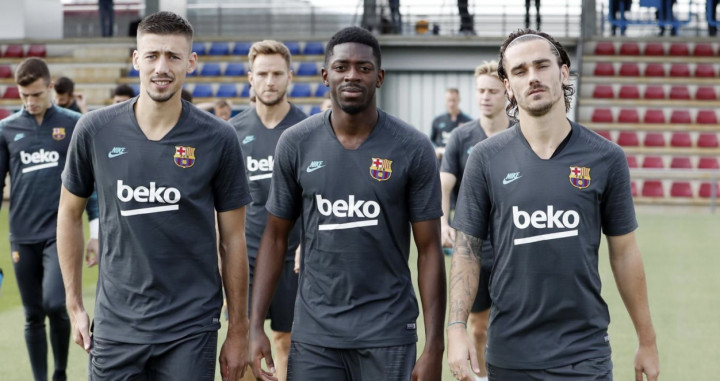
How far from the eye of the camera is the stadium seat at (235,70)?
2220 centimetres

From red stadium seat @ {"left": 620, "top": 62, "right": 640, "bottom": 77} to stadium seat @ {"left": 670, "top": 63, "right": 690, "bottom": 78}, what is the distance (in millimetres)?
738

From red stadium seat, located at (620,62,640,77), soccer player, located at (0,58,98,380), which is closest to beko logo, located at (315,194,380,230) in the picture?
soccer player, located at (0,58,98,380)

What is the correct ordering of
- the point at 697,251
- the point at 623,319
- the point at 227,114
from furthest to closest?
the point at 697,251 < the point at 227,114 < the point at 623,319

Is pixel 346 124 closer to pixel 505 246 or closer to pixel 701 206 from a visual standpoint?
pixel 505 246

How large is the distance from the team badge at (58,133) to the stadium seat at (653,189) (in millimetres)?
14371

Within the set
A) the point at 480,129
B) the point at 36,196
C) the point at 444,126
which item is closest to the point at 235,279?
the point at 36,196

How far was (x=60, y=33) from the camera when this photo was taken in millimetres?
26000

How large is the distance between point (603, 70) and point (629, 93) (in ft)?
2.84

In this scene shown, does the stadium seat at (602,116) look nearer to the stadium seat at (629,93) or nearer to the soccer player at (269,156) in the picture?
the stadium seat at (629,93)

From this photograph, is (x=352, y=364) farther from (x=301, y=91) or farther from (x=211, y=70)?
(x=211, y=70)

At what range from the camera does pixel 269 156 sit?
580 centimetres

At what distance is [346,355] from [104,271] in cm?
93

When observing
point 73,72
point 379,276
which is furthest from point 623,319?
point 73,72

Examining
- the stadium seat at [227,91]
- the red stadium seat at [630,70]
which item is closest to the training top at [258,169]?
the stadium seat at [227,91]
